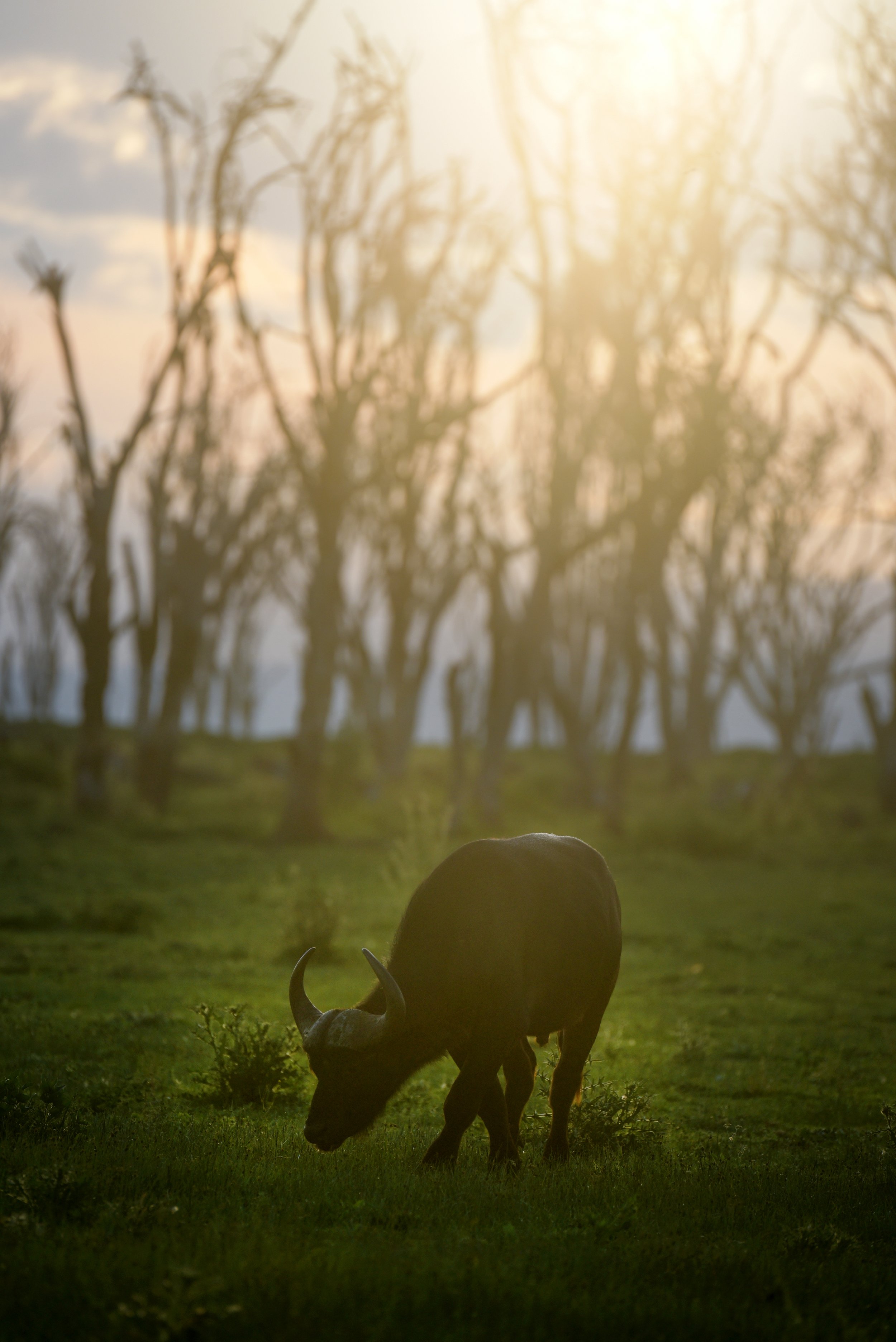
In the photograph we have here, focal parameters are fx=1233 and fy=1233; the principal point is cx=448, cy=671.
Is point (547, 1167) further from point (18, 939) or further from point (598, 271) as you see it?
point (598, 271)

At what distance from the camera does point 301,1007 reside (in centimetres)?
584

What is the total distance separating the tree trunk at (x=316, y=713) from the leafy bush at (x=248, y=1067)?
15.5 meters

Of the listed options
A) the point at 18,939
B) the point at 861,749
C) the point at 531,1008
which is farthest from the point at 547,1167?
the point at 861,749

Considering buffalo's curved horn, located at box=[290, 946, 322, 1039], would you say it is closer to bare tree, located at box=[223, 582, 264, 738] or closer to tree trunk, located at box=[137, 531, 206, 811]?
tree trunk, located at box=[137, 531, 206, 811]

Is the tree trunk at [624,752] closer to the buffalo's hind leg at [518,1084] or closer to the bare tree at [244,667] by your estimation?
the buffalo's hind leg at [518,1084]

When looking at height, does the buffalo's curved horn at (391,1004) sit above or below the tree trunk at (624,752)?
below

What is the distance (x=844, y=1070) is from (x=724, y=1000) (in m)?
2.50

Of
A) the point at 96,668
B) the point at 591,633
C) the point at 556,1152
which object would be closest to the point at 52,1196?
the point at 556,1152

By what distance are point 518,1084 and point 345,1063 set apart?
3.79 ft

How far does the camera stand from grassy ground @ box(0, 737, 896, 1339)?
4207mm

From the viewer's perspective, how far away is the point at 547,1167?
6.05m

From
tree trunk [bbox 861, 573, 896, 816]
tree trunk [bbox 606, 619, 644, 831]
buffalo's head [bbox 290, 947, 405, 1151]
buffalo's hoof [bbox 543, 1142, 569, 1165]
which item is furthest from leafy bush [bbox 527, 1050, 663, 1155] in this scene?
tree trunk [bbox 861, 573, 896, 816]

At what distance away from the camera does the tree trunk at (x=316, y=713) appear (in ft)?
76.2

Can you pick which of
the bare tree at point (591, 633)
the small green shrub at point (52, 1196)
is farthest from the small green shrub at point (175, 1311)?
the bare tree at point (591, 633)
